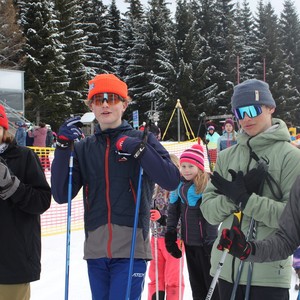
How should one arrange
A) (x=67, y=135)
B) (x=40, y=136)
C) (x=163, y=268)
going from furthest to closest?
(x=40, y=136) → (x=163, y=268) → (x=67, y=135)

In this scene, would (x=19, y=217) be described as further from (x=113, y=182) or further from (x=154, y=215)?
(x=154, y=215)

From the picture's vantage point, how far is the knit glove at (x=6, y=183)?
2.66 m

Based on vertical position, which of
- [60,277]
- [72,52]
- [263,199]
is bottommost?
[60,277]

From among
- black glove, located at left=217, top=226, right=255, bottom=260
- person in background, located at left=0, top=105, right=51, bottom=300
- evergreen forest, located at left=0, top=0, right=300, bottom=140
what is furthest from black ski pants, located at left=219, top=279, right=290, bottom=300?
evergreen forest, located at left=0, top=0, right=300, bottom=140

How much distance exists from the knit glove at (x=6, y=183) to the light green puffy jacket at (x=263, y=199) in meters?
1.17

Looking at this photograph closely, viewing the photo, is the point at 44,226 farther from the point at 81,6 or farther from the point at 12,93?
the point at 81,6

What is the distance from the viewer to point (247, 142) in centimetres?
259

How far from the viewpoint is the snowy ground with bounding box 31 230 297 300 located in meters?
4.86

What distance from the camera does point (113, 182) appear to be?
261cm

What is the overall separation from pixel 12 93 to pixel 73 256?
16666 millimetres

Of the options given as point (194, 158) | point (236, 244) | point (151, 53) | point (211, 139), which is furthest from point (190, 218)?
point (151, 53)

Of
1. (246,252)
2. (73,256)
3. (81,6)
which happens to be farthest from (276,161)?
(81,6)

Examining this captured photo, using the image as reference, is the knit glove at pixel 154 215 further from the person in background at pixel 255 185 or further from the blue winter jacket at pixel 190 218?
the person in background at pixel 255 185

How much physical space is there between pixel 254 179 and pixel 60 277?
150 inches
